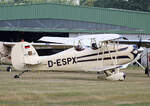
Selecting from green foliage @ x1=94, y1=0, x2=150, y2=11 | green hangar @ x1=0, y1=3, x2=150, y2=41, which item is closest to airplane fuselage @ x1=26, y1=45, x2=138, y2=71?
green hangar @ x1=0, y1=3, x2=150, y2=41

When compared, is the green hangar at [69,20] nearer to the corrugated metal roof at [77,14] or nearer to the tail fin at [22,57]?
the corrugated metal roof at [77,14]

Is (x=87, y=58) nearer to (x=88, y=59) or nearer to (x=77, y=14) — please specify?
(x=88, y=59)

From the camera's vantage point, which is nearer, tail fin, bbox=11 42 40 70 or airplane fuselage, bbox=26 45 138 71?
tail fin, bbox=11 42 40 70

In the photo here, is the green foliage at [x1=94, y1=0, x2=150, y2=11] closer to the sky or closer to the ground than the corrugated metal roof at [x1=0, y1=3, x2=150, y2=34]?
closer to the ground

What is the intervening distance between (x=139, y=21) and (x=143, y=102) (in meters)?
34.8

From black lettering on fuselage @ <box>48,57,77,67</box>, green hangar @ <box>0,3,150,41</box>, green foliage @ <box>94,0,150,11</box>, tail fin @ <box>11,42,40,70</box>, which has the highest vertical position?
tail fin @ <box>11,42,40,70</box>

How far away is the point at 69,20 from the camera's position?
4612 centimetres

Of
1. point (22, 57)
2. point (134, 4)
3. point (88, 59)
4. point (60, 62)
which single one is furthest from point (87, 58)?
point (134, 4)

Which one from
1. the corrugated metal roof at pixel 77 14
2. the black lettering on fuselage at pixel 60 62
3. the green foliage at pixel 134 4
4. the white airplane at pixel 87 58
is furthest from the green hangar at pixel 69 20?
the green foliage at pixel 134 4

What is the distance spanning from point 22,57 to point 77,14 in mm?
25380

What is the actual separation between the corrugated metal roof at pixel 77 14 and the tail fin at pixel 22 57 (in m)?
23.2

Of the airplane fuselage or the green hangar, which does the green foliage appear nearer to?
the green hangar

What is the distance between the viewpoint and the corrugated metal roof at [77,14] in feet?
147

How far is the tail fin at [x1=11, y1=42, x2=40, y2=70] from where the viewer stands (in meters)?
21.0
